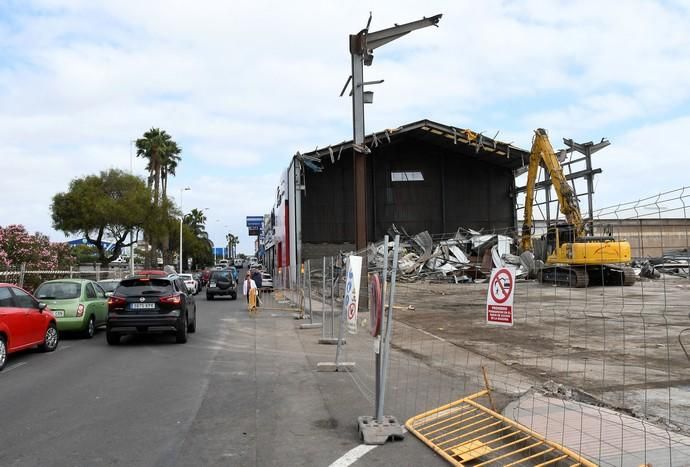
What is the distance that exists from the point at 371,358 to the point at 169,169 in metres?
55.6

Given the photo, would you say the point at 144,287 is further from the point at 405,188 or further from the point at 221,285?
the point at 405,188

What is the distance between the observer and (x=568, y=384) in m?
8.53

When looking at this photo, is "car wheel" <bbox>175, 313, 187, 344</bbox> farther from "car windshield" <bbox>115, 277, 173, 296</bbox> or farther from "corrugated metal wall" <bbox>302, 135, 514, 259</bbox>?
"corrugated metal wall" <bbox>302, 135, 514, 259</bbox>

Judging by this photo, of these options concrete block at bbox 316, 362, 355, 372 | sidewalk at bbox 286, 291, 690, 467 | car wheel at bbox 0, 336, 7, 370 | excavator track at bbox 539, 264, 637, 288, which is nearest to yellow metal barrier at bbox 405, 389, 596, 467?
sidewalk at bbox 286, 291, 690, 467

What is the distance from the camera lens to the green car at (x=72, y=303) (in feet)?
46.6

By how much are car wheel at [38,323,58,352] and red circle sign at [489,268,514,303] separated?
31.7 ft

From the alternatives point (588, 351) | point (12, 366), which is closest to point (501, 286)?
point (588, 351)

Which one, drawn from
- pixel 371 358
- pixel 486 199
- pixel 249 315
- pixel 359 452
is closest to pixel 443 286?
pixel 249 315

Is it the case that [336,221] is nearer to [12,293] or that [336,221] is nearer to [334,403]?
[12,293]

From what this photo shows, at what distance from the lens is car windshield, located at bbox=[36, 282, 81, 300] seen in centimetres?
1445

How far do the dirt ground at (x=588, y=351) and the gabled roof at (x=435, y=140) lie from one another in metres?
22.5

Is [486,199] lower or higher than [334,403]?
higher

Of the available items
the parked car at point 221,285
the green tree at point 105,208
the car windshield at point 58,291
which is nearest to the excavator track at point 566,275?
the parked car at point 221,285

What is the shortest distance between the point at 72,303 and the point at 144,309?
2.52 metres
